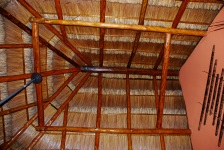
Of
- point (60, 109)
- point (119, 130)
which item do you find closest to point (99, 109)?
point (119, 130)

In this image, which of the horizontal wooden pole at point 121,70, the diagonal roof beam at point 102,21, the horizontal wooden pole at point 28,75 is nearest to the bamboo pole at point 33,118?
the horizontal wooden pole at point 28,75

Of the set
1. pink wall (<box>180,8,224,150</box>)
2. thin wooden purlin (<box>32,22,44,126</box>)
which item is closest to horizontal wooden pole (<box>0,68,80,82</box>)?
thin wooden purlin (<box>32,22,44,126</box>)

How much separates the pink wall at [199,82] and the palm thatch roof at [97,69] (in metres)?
0.18

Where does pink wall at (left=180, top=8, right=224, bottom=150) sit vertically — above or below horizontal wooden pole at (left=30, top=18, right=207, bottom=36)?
below

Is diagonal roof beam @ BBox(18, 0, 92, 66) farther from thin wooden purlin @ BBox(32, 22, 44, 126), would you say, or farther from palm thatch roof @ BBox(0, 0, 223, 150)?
thin wooden purlin @ BBox(32, 22, 44, 126)

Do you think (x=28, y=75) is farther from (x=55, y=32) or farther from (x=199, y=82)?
(x=199, y=82)

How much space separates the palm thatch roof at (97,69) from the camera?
3592 millimetres

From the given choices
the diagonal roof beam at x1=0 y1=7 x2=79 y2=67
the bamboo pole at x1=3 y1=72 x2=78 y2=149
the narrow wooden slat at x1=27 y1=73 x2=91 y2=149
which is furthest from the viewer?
the narrow wooden slat at x1=27 y1=73 x2=91 y2=149

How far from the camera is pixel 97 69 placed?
476 cm

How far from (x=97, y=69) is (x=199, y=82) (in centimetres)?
199

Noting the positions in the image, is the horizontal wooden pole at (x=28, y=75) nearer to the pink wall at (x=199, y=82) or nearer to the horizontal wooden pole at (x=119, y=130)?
the horizontal wooden pole at (x=119, y=130)

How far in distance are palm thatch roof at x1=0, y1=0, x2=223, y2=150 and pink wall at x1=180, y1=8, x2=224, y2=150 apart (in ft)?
0.59

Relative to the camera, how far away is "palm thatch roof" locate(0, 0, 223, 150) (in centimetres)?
359

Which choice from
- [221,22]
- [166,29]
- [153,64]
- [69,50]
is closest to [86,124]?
[69,50]
